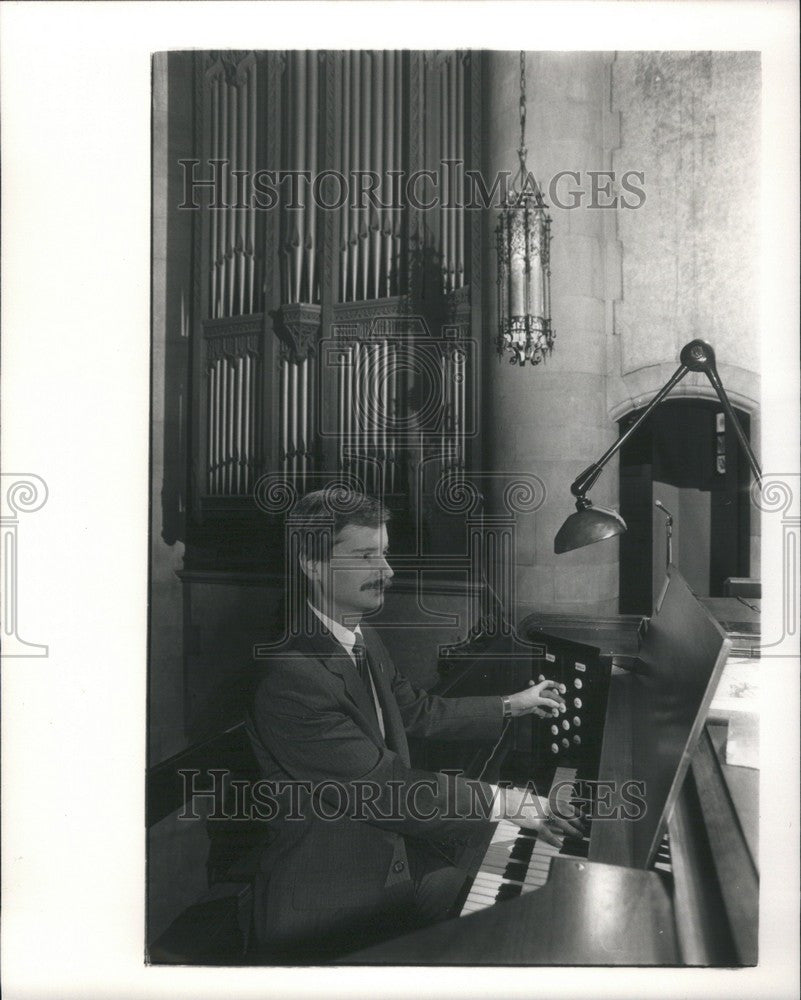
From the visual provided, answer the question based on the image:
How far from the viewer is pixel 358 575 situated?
2.18 m

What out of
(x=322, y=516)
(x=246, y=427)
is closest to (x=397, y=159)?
(x=246, y=427)

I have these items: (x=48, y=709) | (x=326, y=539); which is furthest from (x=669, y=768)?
(x=48, y=709)

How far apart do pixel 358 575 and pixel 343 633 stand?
159mm

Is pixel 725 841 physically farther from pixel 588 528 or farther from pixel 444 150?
pixel 444 150

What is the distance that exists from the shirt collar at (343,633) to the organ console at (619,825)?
27 cm

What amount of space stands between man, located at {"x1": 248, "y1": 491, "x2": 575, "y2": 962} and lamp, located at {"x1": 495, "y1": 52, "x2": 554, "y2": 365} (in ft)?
1.95

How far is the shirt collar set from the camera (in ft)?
7.04

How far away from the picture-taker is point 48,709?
2.34 meters

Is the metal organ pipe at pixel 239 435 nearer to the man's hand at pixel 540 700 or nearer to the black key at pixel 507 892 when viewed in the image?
the man's hand at pixel 540 700

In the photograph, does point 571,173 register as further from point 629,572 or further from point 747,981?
point 747,981

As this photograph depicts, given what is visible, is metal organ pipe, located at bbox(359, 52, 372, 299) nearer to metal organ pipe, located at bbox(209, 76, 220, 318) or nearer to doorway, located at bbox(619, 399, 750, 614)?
metal organ pipe, located at bbox(209, 76, 220, 318)

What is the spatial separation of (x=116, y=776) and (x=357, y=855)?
2.43ft

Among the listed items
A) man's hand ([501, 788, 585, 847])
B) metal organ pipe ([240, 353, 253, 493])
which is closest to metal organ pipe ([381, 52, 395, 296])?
metal organ pipe ([240, 353, 253, 493])

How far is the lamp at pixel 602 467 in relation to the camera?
7.11 feet
